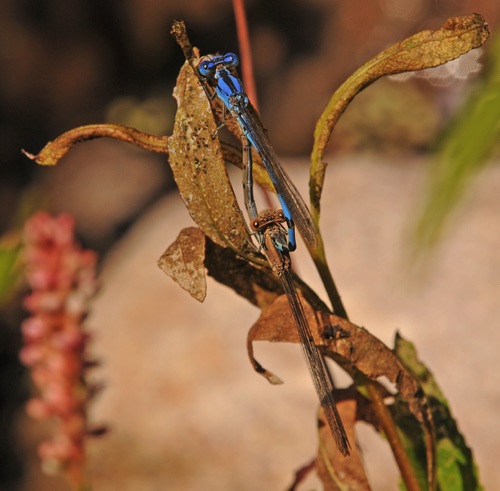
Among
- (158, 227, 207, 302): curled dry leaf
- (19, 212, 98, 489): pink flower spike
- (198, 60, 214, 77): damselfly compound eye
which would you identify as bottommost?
(158, 227, 207, 302): curled dry leaf

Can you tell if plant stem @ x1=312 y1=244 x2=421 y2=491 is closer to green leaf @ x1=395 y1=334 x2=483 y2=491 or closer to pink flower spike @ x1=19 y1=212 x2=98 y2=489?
green leaf @ x1=395 y1=334 x2=483 y2=491

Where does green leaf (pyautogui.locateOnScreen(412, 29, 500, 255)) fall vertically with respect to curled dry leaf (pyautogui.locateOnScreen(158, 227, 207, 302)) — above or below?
below

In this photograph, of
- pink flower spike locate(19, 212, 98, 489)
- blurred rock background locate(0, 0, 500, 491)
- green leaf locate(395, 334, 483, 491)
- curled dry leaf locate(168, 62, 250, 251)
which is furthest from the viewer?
blurred rock background locate(0, 0, 500, 491)

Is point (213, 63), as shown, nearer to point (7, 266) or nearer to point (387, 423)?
point (7, 266)

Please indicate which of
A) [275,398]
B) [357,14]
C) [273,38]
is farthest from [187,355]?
[357,14]

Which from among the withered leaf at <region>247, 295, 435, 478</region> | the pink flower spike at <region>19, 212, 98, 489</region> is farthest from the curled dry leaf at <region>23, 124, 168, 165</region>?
the pink flower spike at <region>19, 212, 98, 489</region>

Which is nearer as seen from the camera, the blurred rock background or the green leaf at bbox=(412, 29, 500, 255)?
the green leaf at bbox=(412, 29, 500, 255)
